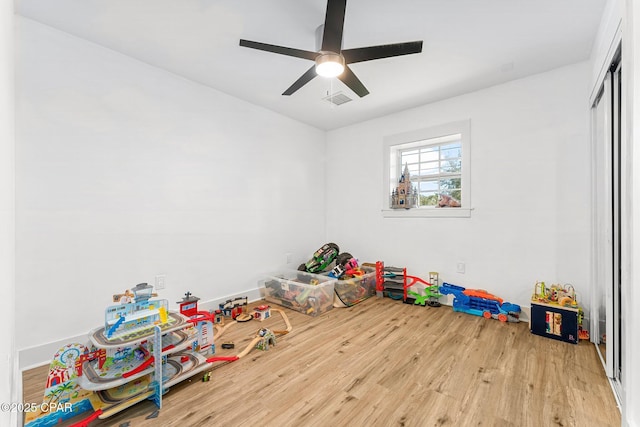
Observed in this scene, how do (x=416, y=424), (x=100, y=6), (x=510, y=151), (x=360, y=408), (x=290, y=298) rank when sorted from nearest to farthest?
(x=416, y=424) < (x=360, y=408) < (x=100, y=6) < (x=510, y=151) < (x=290, y=298)

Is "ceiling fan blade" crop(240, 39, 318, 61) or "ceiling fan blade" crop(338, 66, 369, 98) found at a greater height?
"ceiling fan blade" crop(240, 39, 318, 61)

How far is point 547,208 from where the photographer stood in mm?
2744

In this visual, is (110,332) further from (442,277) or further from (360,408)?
(442,277)

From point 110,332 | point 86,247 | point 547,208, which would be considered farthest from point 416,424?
point 86,247

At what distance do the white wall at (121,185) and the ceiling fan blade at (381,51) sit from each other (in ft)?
6.44

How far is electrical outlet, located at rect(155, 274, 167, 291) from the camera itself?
2.67 m

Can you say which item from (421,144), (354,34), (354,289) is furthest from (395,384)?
(421,144)

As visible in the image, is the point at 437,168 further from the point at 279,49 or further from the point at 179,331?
the point at 179,331

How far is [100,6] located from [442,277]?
13.9ft

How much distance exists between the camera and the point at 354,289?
3.49m

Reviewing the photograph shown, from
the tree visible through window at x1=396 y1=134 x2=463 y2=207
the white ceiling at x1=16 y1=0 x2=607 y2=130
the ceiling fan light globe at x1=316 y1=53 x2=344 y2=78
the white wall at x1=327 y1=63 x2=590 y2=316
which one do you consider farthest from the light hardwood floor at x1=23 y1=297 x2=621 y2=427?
the white ceiling at x1=16 y1=0 x2=607 y2=130

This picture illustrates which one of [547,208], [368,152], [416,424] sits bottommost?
[416,424]

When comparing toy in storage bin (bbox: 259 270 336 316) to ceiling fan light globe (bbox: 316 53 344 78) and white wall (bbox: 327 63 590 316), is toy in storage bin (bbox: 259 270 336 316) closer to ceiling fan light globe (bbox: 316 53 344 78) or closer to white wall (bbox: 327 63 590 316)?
white wall (bbox: 327 63 590 316)

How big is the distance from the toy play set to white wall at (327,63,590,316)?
0.22 m
